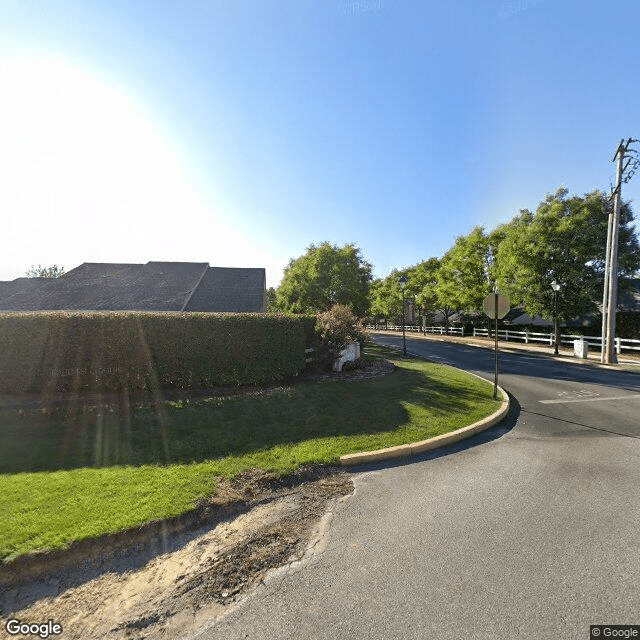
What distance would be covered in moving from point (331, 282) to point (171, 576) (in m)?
24.0

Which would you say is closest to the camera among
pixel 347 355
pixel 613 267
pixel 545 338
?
pixel 347 355

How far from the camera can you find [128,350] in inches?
314

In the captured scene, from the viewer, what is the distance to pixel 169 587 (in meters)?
2.62

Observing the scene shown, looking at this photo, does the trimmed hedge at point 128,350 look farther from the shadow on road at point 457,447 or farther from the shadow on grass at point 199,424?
the shadow on road at point 457,447

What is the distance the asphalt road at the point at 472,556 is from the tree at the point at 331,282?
21.2 metres

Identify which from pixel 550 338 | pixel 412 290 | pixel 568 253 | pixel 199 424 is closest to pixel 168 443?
pixel 199 424

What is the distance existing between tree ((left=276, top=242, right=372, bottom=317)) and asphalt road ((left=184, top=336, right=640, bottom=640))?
833 inches

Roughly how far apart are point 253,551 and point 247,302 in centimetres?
1822

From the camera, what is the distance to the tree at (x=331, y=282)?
85.1 ft

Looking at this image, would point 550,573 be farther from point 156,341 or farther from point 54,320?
point 54,320

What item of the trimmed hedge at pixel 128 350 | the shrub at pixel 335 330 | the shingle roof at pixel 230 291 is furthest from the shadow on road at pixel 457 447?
the shingle roof at pixel 230 291

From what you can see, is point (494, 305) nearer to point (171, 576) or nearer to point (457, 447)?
point (457, 447)

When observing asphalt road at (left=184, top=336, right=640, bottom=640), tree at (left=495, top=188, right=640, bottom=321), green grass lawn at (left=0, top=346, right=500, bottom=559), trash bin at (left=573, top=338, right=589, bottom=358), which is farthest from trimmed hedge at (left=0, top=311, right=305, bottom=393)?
tree at (left=495, top=188, right=640, bottom=321)

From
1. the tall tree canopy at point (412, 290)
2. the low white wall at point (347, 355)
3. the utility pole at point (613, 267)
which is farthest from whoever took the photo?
the tall tree canopy at point (412, 290)
